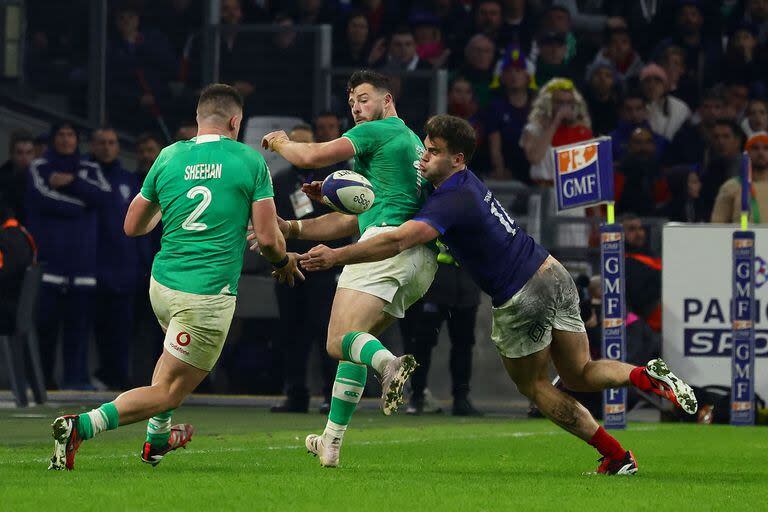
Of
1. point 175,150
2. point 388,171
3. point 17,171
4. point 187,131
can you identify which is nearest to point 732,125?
point 187,131

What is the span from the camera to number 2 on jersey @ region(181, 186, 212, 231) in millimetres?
9156

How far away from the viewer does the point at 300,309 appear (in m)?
16.1

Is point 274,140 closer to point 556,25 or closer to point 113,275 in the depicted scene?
point 113,275

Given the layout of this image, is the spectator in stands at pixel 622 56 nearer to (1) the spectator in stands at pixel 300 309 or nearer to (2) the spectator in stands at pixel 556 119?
(2) the spectator in stands at pixel 556 119

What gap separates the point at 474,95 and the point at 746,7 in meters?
4.41

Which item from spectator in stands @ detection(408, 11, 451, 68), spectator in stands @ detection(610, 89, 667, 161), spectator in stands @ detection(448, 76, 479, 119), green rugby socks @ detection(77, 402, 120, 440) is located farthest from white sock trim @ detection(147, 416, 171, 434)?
spectator in stands @ detection(408, 11, 451, 68)

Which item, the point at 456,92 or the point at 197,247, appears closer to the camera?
the point at 197,247

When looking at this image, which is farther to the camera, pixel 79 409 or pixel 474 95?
pixel 474 95

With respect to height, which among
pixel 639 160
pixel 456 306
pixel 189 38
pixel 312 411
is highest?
pixel 189 38

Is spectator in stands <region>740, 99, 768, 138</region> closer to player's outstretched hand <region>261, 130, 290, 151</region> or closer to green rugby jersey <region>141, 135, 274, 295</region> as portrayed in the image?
player's outstretched hand <region>261, 130, 290, 151</region>

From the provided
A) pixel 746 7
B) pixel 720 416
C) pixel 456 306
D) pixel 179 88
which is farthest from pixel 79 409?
pixel 746 7

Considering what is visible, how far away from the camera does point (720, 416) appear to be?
49.5 feet

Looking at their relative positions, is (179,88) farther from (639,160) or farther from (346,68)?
(639,160)

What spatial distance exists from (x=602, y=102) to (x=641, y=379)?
38.6ft
